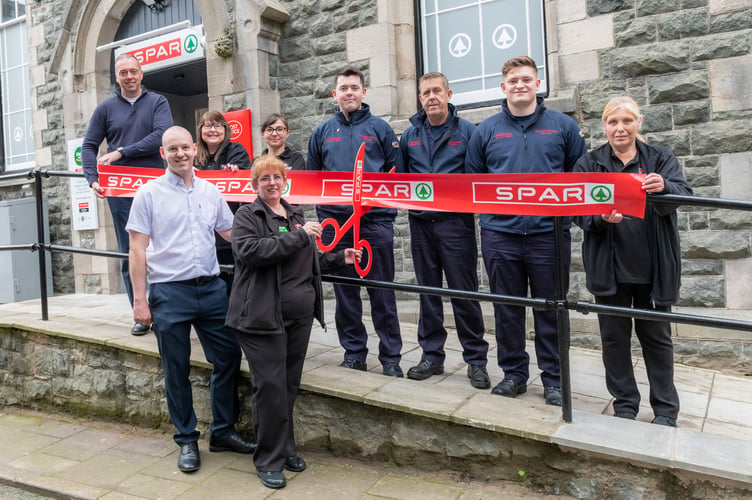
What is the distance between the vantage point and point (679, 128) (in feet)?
17.3

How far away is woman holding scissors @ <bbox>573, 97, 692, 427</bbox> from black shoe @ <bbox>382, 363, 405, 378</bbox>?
4.06 ft

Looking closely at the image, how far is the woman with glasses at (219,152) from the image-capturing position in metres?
4.42

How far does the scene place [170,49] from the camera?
785cm

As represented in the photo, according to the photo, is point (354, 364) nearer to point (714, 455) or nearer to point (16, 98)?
point (714, 455)

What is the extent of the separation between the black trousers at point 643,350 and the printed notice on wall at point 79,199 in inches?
289

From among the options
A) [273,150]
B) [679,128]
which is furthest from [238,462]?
[679,128]

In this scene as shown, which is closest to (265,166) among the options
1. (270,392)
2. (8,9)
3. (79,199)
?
(270,392)

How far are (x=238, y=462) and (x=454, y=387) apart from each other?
51.2 inches

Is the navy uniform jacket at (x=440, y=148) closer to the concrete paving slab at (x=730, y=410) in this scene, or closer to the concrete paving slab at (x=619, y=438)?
the concrete paving slab at (x=619, y=438)

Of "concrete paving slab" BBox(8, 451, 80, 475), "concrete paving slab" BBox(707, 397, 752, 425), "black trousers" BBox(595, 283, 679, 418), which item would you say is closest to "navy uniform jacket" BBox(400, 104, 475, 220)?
"black trousers" BBox(595, 283, 679, 418)

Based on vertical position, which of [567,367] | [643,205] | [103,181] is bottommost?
[567,367]

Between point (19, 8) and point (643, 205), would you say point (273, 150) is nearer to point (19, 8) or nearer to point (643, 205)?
point (643, 205)

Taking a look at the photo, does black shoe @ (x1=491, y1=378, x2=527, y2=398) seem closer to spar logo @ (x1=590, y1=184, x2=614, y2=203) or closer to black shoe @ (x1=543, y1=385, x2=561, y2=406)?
black shoe @ (x1=543, y1=385, x2=561, y2=406)

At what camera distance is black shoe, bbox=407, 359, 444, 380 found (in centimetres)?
399
